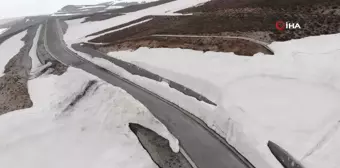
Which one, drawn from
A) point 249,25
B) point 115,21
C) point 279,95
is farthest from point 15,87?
point 115,21

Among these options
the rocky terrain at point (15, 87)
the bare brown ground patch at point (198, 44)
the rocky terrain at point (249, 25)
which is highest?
the rocky terrain at point (249, 25)

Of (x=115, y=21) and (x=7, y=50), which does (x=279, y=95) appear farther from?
(x=115, y=21)

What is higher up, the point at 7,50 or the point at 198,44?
the point at 198,44

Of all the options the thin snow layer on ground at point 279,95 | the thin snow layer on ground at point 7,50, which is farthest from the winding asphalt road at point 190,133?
the thin snow layer on ground at point 7,50

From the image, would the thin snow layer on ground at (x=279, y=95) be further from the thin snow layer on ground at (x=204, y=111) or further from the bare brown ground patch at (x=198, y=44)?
the bare brown ground patch at (x=198, y=44)

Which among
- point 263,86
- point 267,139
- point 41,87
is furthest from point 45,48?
point 267,139

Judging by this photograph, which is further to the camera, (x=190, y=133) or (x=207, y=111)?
(x=207, y=111)
